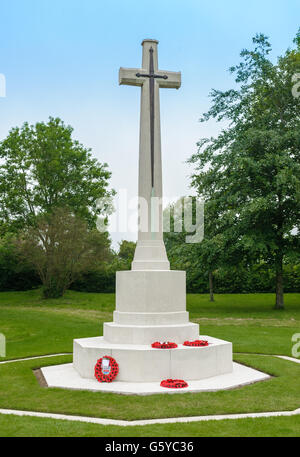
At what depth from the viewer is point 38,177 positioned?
3169cm

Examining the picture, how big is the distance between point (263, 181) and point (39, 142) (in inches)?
741

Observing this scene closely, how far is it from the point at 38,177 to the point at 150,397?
27.1m

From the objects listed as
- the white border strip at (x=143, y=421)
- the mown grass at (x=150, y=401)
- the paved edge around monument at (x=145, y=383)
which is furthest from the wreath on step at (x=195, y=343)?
the white border strip at (x=143, y=421)

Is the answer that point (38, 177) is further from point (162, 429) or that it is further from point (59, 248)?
point (162, 429)

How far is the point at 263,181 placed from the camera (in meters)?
20.4

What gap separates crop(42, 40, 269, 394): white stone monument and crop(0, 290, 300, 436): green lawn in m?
0.51

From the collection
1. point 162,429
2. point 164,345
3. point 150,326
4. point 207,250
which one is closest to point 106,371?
point 164,345

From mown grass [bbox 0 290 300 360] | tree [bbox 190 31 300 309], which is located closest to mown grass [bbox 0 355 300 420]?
mown grass [bbox 0 290 300 360]

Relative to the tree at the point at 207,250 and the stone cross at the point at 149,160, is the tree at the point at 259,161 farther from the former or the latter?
the stone cross at the point at 149,160

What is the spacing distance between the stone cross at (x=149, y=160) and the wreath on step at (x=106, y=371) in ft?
7.71

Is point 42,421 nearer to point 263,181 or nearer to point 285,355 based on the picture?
point 285,355

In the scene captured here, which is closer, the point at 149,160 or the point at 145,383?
the point at 145,383

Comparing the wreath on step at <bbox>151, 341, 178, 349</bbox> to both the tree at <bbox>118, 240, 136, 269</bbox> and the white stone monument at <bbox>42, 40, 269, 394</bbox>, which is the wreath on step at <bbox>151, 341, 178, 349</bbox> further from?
the tree at <bbox>118, 240, 136, 269</bbox>
